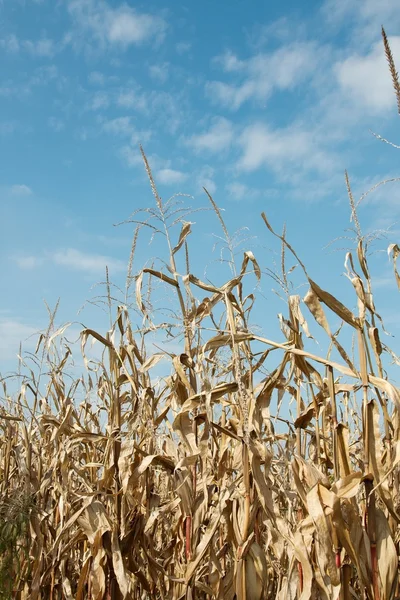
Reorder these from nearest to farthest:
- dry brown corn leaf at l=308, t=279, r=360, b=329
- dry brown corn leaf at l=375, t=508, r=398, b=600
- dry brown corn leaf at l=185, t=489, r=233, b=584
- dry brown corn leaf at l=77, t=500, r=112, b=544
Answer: dry brown corn leaf at l=375, t=508, r=398, b=600
dry brown corn leaf at l=308, t=279, r=360, b=329
dry brown corn leaf at l=185, t=489, r=233, b=584
dry brown corn leaf at l=77, t=500, r=112, b=544

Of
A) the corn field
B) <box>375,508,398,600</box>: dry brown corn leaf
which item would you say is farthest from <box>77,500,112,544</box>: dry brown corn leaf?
<box>375,508,398,600</box>: dry brown corn leaf

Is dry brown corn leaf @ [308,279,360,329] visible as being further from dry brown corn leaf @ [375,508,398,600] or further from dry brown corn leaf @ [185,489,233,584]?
dry brown corn leaf @ [185,489,233,584]

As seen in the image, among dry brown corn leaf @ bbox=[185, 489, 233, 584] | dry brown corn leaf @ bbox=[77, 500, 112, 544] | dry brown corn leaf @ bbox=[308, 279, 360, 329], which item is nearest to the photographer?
dry brown corn leaf @ bbox=[308, 279, 360, 329]

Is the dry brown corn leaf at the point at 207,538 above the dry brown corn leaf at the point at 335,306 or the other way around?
the other way around

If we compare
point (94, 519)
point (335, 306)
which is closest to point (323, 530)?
point (335, 306)

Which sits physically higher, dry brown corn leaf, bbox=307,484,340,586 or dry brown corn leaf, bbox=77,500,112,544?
dry brown corn leaf, bbox=77,500,112,544

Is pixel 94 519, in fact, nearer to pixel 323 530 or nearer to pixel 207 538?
pixel 207 538

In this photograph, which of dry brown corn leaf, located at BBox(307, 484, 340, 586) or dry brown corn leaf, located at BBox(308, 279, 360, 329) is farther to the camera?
dry brown corn leaf, located at BBox(308, 279, 360, 329)

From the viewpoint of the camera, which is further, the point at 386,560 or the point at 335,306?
the point at 335,306

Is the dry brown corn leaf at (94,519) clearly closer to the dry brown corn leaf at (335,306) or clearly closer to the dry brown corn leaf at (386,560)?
the dry brown corn leaf at (386,560)

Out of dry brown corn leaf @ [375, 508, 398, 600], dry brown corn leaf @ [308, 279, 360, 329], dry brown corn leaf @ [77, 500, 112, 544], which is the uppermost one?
dry brown corn leaf @ [308, 279, 360, 329]

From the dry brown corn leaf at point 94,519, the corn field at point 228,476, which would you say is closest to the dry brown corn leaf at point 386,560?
the corn field at point 228,476

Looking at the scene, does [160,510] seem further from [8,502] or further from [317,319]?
[317,319]

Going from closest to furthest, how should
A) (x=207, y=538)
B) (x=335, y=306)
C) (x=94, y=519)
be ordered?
(x=335, y=306), (x=207, y=538), (x=94, y=519)
